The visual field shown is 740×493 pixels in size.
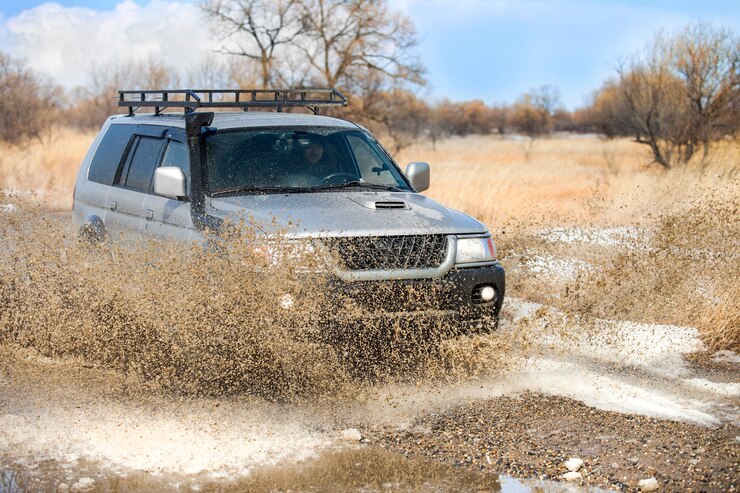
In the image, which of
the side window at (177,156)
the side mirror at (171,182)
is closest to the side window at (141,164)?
the side window at (177,156)

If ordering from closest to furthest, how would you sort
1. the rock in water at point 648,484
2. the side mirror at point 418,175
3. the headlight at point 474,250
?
the rock in water at point 648,484 < the headlight at point 474,250 < the side mirror at point 418,175

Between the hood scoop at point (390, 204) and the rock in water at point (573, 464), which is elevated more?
the hood scoop at point (390, 204)

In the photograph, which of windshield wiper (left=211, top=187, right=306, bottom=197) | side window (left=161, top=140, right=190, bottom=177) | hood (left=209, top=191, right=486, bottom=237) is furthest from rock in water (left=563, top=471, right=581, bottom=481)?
side window (left=161, top=140, right=190, bottom=177)

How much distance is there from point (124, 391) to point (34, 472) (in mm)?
1284

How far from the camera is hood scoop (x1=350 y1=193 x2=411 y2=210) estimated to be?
6.28 m

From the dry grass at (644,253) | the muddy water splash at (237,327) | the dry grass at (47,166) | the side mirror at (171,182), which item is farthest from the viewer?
the dry grass at (47,166)

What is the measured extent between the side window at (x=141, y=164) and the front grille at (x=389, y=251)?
7.12 ft

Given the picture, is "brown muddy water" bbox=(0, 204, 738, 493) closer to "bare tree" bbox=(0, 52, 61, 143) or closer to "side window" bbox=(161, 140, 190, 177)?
"side window" bbox=(161, 140, 190, 177)

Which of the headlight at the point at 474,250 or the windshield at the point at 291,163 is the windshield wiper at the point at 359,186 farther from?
the headlight at the point at 474,250

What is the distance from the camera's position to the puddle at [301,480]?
4340 millimetres

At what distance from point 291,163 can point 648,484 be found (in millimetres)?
3615

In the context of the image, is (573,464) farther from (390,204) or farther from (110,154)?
(110,154)

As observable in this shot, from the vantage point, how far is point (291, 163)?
22.7ft

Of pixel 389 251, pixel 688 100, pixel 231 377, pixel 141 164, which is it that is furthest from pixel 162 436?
pixel 688 100
